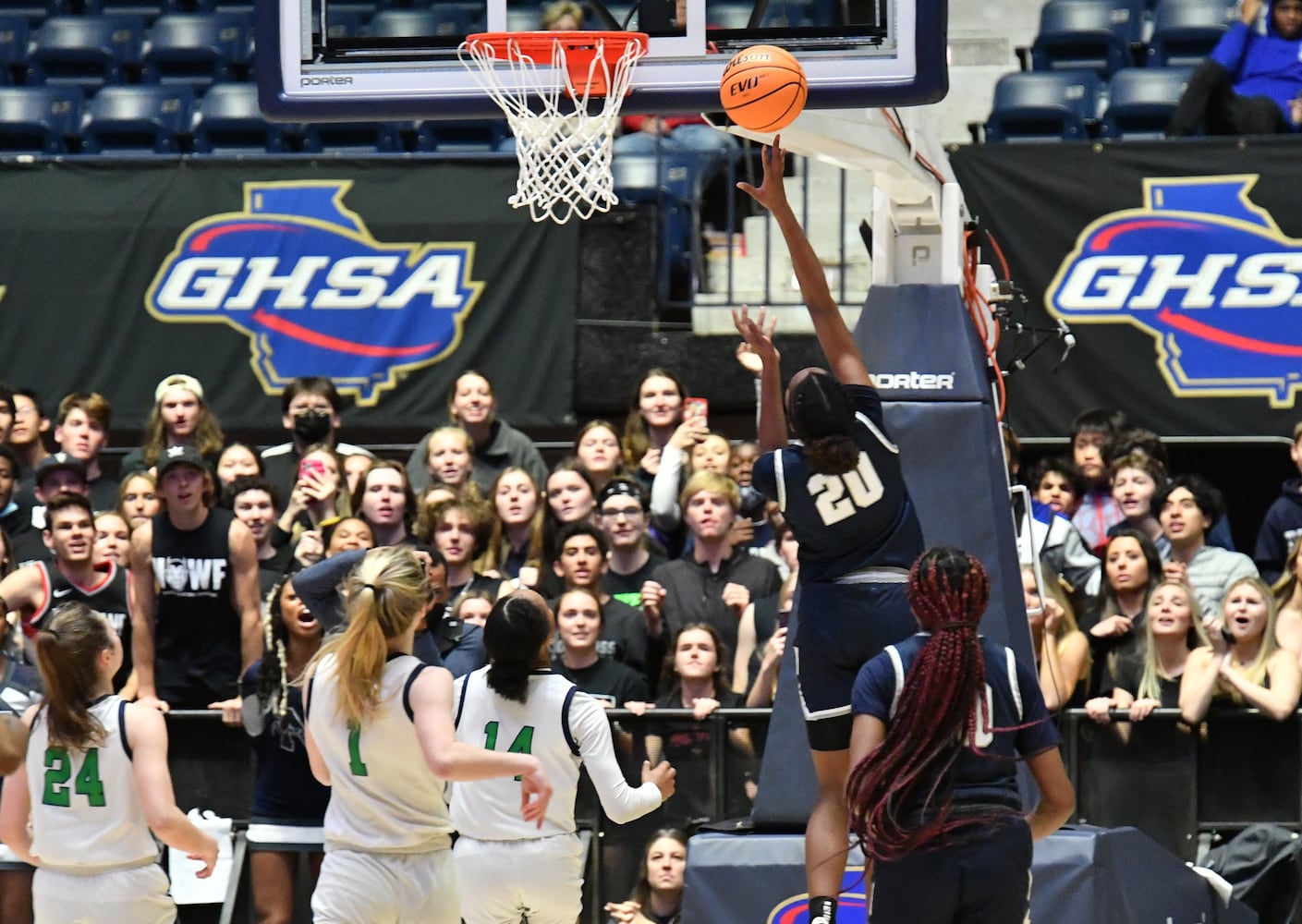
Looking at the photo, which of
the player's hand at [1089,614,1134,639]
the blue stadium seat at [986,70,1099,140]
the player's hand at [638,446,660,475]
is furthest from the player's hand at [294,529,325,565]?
the blue stadium seat at [986,70,1099,140]

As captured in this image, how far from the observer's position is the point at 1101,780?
8.99 meters

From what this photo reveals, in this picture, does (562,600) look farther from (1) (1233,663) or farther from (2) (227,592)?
(1) (1233,663)

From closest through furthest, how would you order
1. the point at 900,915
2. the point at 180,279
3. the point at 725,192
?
the point at 900,915
the point at 180,279
the point at 725,192

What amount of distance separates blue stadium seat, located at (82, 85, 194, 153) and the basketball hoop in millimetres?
7011

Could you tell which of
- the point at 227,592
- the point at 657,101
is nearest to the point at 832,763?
the point at 657,101

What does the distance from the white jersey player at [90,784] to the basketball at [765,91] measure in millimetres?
2595

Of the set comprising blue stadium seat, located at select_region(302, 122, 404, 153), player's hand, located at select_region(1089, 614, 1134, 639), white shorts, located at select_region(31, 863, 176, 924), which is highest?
blue stadium seat, located at select_region(302, 122, 404, 153)

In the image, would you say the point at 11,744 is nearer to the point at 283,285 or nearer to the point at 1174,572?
the point at 1174,572

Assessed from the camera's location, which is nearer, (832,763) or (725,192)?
(832,763)

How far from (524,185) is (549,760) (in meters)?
2.09

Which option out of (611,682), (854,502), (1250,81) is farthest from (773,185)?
(1250,81)

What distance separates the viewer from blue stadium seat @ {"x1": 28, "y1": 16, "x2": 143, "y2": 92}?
49.0 ft

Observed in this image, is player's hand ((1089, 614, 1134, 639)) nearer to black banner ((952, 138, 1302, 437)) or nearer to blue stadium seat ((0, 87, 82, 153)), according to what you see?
black banner ((952, 138, 1302, 437))

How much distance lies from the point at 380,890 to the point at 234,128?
862 centimetres
